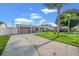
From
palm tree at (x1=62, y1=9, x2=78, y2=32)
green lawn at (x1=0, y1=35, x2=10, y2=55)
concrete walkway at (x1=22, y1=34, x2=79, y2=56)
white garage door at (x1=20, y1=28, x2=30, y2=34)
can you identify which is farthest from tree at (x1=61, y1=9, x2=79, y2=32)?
green lawn at (x1=0, y1=35, x2=10, y2=55)

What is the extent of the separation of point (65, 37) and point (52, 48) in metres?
0.22

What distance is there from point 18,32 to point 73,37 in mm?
663

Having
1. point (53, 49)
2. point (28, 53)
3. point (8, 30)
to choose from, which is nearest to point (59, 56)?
point (53, 49)

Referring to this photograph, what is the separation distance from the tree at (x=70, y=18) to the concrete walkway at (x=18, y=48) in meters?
0.49

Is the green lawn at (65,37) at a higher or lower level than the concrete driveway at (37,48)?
higher

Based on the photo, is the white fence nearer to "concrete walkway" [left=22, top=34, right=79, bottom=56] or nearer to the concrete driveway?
the concrete driveway

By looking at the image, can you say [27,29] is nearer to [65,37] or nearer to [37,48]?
[37,48]

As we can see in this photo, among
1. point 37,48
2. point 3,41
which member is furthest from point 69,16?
point 3,41

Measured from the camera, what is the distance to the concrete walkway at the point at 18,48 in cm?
434

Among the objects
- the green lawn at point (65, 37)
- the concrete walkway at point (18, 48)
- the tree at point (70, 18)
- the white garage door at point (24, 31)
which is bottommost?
the concrete walkway at point (18, 48)

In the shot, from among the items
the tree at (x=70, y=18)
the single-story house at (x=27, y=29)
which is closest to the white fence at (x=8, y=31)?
the single-story house at (x=27, y=29)

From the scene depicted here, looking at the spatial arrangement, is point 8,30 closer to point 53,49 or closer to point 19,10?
point 19,10

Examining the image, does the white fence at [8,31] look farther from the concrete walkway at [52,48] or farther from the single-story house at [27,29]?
the concrete walkway at [52,48]

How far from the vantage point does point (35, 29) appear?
172 inches
